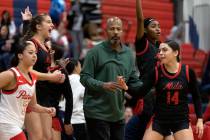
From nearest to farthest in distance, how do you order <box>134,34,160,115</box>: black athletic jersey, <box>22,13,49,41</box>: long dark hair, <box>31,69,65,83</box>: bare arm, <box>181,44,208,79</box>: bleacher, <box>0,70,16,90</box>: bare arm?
<box>0,70,16,90</box>: bare arm, <box>31,69,65,83</box>: bare arm, <box>22,13,49,41</box>: long dark hair, <box>134,34,160,115</box>: black athletic jersey, <box>181,44,208,79</box>: bleacher

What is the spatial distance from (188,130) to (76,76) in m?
2.45

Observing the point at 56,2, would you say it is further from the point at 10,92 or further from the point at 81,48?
the point at 10,92

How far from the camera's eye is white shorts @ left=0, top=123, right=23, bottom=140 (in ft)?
23.1

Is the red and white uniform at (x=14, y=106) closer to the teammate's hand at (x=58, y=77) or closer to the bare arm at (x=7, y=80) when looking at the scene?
the bare arm at (x=7, y=80)

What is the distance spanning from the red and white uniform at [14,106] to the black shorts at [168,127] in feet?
5.04

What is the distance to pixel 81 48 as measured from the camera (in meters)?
14.3

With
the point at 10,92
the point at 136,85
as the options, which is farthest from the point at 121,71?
the point at 10,92

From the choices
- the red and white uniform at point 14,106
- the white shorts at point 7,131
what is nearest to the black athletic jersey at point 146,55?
the red and white uniform at point 14,106

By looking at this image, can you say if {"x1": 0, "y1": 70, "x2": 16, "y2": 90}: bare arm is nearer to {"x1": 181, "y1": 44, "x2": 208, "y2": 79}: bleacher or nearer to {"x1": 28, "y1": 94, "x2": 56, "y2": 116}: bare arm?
{"x1": 28, "y1": 94, "x2": 56, "y2": 116}: bare arm

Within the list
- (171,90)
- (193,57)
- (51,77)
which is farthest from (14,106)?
(193,57)

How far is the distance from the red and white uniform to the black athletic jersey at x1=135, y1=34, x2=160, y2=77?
1.63 m

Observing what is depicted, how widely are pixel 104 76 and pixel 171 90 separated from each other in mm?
839

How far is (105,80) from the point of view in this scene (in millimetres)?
7766

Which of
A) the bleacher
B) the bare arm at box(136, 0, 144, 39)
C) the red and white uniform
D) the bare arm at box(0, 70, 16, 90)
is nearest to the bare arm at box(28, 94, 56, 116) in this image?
the red and white uniform
